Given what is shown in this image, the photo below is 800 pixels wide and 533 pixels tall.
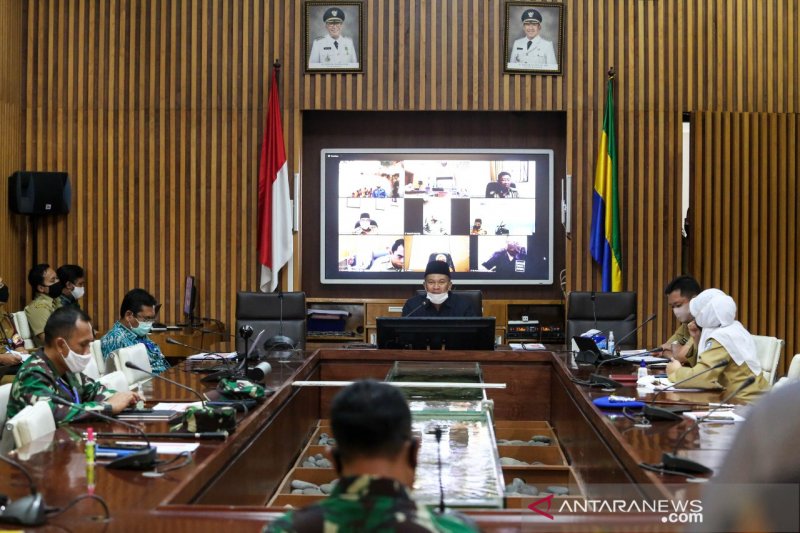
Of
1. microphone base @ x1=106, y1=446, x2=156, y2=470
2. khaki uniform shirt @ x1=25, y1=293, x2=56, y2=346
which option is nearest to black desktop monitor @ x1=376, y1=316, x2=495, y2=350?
microphone base @ x1=106, y1=446, x2=156, y2=470

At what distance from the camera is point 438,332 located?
570 cm

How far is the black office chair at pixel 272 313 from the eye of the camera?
261 inches

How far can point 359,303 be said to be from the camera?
8.33m

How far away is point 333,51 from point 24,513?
6.80m

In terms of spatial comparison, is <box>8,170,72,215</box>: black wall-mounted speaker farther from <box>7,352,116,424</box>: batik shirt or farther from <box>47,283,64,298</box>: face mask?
<box>7,352,116,424</box>: batik shirt

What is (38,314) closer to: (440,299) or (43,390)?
(440,299)

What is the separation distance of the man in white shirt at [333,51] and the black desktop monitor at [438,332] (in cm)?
352

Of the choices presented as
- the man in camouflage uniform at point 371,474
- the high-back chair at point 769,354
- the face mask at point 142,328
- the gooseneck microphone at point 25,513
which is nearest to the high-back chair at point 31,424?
the gooseneck microphone at point 25,513

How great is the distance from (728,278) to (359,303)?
135 inches

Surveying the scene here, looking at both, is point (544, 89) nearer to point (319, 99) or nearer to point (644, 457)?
point (319, 99)

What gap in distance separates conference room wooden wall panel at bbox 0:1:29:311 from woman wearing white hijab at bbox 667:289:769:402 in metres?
6.09

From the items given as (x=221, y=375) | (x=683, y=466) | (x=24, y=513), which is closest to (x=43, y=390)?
(x=221, y=375)

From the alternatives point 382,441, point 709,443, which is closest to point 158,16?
point 709,443

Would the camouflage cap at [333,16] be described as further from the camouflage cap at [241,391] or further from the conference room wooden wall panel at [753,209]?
the camouflage cap at [241,391]
